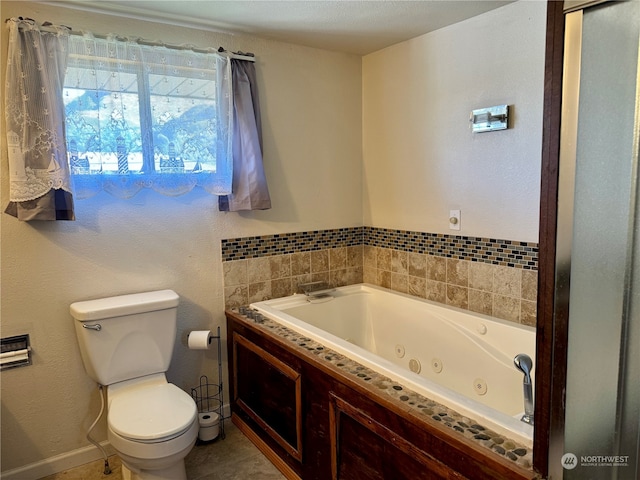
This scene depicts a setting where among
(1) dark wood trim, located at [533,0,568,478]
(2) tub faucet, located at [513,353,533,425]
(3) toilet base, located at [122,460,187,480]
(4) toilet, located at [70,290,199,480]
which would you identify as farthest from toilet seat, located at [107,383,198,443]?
(1) dark wood trim, located at [533,0,568,478]

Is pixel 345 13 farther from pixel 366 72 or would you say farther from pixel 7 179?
pixel 7 179

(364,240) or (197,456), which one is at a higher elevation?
(364,240)

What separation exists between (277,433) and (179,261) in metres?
1.07

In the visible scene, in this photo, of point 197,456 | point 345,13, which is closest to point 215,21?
point 345,13

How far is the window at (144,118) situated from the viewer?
216cm

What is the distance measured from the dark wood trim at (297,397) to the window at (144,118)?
2.87 feet

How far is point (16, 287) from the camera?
7.14ft

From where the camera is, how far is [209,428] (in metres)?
2.56

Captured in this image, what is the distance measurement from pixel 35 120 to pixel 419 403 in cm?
199

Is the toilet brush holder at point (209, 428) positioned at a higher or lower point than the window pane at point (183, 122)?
lower

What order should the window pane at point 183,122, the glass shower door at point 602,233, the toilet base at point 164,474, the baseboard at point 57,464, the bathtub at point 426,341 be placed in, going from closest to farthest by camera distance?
the glass shower door at point 602,233 → the bathtub at point 426,341 → the toilet base at point 164,474 → the baseboard at point 57,464 → the window pane at point 183,122

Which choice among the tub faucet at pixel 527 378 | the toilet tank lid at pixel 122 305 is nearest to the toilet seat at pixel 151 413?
the toilet tank lid at pixel 122 305

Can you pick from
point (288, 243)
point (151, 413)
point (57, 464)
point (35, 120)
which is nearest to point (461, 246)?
point (288, 243)

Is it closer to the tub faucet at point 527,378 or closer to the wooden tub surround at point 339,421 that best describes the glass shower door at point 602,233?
the wooden tub surround at point 339,421
